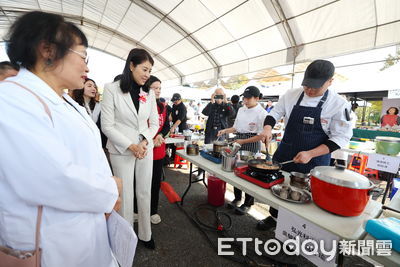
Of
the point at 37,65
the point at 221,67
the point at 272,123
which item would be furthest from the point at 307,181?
the point at 221,67

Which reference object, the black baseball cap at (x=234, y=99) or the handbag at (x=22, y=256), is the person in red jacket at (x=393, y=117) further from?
the handbag at (x=22, y=256)

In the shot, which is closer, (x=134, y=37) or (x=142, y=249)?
(x=142, y=249)

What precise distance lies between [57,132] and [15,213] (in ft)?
1.01

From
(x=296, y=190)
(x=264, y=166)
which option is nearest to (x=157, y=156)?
(x=264, y=166)

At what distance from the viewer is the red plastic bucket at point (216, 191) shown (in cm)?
307

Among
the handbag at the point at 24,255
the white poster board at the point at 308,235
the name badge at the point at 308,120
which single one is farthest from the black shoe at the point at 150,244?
the name badge at the point at 308,120

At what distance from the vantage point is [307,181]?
4.80ft

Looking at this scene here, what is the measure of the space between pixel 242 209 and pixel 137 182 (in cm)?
190

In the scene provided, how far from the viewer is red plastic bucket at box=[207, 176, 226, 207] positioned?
307 centimetres

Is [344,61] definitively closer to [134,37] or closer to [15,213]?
[15,213]

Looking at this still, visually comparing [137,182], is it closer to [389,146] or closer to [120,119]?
[120,119]

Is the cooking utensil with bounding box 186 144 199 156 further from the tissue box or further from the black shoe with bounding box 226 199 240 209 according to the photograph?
the tissue box

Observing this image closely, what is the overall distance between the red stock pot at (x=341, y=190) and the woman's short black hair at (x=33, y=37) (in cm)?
149

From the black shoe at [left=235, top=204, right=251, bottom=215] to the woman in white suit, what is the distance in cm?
166
